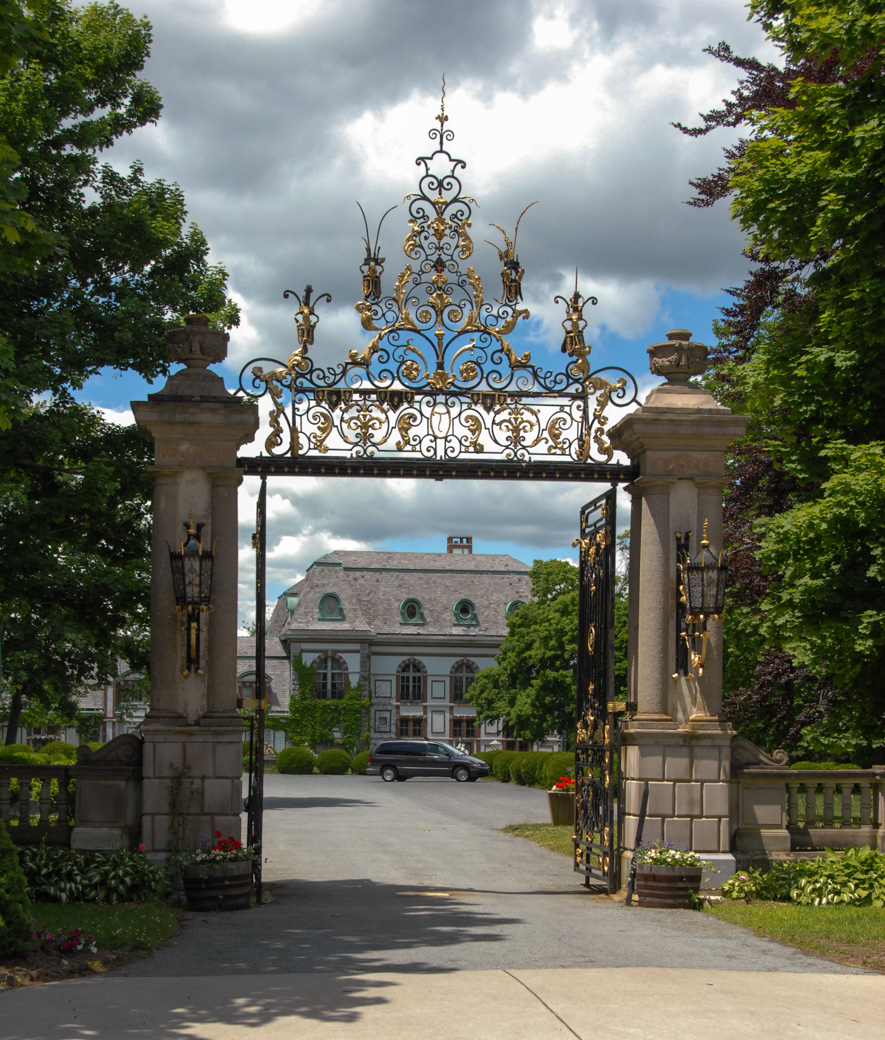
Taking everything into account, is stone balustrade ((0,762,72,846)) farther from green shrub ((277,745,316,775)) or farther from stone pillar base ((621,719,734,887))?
green shrub ((277,745,316,775))

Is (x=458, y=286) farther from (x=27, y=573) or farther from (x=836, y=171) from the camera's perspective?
(x=27, y=573)

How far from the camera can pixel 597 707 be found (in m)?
12.1

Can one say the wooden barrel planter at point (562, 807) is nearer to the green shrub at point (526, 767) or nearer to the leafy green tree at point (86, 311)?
the leafy green tree at point (86, 311)

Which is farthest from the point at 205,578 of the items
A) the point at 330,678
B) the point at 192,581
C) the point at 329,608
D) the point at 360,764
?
the point at 329,608

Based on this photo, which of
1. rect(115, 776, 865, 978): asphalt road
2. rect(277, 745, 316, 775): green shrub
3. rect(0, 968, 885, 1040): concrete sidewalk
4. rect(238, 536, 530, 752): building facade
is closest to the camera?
rect(0, 968, 885, 1040): concrete sidewalk

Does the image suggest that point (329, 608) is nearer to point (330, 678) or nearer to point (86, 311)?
point (330, 678)

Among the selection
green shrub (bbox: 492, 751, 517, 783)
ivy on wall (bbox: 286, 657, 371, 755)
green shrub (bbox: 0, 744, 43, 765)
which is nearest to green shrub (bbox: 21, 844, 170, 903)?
green shrub (bbox: 0, 744, 43, 765)

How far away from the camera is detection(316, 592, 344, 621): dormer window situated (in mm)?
63938

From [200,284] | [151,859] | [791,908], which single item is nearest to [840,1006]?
[791,908]

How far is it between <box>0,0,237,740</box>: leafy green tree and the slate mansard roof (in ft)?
143

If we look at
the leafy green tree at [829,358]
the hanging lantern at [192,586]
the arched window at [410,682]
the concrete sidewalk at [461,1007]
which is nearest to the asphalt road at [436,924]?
the concrete sidewalk at [461,1007]

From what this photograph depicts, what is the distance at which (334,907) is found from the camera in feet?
35.8

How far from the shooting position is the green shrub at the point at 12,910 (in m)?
7.50

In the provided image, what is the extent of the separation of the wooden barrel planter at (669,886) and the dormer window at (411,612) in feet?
180
